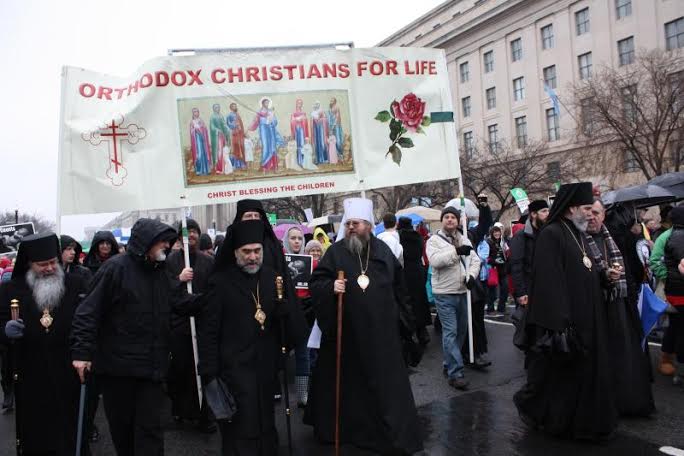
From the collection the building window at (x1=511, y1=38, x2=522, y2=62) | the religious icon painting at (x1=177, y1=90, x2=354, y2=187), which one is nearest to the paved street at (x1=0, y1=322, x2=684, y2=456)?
the religious icon painting at (x1=177, y1=90, x2=354, y2=187)

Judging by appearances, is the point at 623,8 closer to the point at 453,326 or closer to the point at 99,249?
the point at 453,326

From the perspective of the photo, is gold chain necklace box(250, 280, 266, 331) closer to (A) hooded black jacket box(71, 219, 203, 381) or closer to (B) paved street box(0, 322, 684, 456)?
(A) hooded black jacket box(71, 219, 203, 381)

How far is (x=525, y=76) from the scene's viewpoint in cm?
4988

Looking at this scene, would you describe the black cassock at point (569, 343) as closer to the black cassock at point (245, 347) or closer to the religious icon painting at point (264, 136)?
the black cassock at point (245, 347)

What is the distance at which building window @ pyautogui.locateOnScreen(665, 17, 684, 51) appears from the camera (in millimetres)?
38062

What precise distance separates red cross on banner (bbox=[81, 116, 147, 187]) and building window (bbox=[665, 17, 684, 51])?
132 feet

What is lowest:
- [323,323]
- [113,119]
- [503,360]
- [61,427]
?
[503,360]

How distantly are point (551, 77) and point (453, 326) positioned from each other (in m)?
45.3

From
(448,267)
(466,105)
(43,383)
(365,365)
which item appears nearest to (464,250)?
(448,267)

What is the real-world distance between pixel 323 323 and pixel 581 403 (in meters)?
2.24

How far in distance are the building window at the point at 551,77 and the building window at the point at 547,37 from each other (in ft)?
5.46

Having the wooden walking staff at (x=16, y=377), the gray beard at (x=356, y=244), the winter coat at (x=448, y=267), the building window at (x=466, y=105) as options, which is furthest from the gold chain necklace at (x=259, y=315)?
the building window at (x=466, y=105)

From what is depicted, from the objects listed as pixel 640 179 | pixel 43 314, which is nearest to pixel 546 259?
pixel 43 314

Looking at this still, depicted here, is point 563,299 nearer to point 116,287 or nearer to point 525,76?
point 116,287
